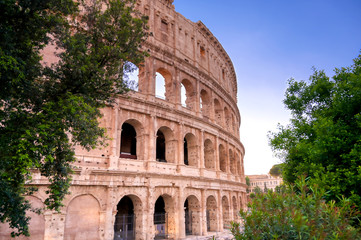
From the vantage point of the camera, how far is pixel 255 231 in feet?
13.2

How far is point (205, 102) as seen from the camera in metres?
21.8

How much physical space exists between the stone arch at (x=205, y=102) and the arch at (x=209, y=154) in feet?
7.96

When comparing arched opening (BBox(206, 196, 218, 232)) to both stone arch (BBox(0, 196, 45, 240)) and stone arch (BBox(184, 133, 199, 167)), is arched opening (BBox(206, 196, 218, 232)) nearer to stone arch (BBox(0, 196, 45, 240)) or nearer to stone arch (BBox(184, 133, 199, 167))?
stone arch (BBox(184, 133, 199, 167))

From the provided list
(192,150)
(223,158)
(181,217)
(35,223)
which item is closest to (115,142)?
(35,223)

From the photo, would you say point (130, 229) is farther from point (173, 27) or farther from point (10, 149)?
point (173, 27)

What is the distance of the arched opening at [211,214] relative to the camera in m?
18.8

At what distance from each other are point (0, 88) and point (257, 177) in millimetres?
105026

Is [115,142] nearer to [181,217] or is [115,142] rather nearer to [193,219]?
[181,217]

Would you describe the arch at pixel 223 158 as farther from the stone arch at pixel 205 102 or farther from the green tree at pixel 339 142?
the green tree at pixel 339 142

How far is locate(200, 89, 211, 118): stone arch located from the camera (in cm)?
2145

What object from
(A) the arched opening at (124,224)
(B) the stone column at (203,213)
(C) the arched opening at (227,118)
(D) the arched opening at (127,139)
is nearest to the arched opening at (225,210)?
(B) the stone column at (203,213)

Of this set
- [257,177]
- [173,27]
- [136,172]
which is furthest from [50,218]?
[257,177]

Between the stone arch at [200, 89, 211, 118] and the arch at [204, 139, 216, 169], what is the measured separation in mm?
2427

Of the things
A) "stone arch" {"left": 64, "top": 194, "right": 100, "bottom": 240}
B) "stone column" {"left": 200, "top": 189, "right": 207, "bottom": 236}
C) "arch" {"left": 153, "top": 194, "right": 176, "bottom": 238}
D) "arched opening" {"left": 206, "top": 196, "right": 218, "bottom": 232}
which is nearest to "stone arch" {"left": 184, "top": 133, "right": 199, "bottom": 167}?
"stone column" {"left": 200, "top": 189, "right": 207, "bottom": 236}
